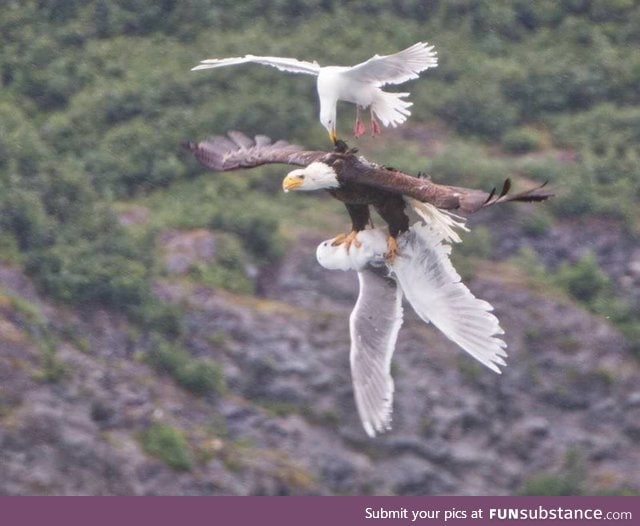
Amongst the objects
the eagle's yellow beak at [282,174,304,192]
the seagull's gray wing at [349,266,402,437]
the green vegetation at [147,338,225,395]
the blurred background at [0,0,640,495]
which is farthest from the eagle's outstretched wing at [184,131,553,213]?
the green vegetation at [147,338,225,395]

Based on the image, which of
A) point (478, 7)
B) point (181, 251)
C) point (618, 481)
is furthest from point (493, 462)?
point (478, 7)

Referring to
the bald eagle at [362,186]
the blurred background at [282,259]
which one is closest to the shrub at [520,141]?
the blurred background at [282,259]

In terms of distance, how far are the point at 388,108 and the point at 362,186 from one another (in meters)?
1.13

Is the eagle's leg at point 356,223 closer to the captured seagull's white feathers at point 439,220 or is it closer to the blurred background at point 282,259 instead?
the captured seagull's white feathers at point 439,220

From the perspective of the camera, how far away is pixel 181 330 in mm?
29188

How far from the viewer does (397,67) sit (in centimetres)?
1530

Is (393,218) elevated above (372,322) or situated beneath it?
elevated above

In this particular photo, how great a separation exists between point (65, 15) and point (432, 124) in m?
6.67

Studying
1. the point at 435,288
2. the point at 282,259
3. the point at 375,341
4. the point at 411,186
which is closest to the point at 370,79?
the point at 411,186

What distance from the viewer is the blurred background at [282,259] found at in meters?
27.3

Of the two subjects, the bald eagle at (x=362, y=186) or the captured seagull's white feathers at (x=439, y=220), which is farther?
the captured seagull's white feathers at (x=439, y=220)

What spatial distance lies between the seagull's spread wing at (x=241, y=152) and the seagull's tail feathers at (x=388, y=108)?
547 mm

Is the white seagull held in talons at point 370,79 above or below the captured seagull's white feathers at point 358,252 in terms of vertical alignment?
above

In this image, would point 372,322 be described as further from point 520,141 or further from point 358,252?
point 520,141
